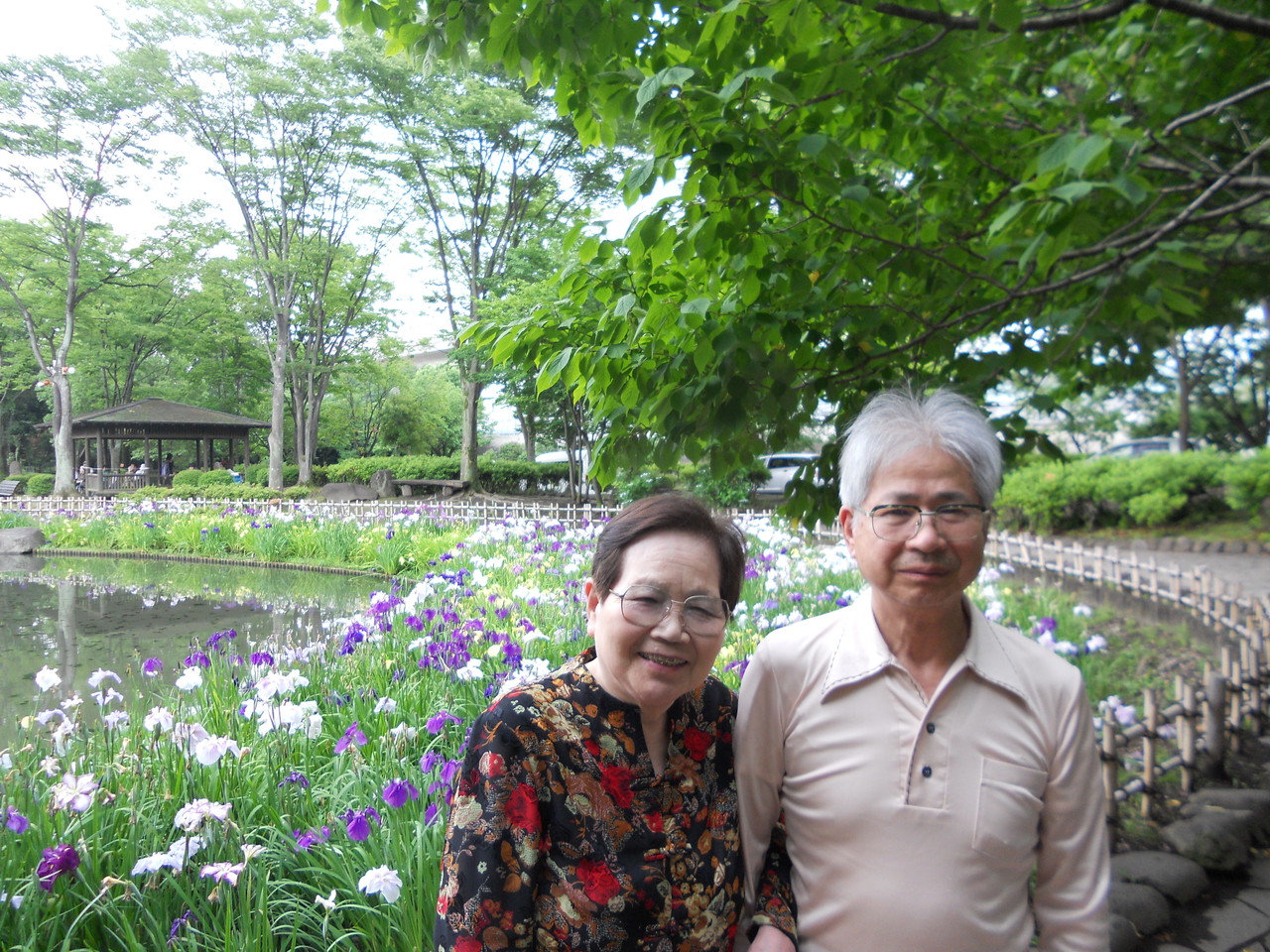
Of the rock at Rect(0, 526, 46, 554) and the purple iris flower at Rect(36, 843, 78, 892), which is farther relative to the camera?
the rock at Rect(0, 526, 46, 554)

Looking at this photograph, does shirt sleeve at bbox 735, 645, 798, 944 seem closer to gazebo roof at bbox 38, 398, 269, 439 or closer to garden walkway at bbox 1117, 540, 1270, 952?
garden walkway at bbox 1117, 540, 1270, 952

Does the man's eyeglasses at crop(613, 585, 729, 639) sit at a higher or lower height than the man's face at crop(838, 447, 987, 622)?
lower

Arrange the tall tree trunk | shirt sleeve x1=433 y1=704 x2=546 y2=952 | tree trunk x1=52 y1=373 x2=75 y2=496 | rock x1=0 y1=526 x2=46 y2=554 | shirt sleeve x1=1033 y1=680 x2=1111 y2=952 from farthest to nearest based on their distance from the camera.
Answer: tree trunk x1=52 y1=373 x2=75 y2=496 → rock x1=0 y1=526 x2=46 y2=554 → the tall tree trunk → shirt sleeve x1=1033 y1=680 x2=1111 y2=952 → shirt sleeve x1=433 y1=704 x2=546 y2=952

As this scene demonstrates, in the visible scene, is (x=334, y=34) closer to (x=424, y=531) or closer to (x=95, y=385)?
(x=424, y=531)

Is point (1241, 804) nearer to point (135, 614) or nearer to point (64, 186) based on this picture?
point (135, 614)

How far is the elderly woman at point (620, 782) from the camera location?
1.22m

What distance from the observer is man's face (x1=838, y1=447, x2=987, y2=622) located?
142 cm

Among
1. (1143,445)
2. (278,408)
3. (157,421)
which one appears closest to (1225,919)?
(1143,445)

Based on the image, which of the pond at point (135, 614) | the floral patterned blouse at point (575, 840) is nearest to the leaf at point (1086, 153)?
the floral patterned blouse at point (575, 840)

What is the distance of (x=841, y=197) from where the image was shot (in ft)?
6.65

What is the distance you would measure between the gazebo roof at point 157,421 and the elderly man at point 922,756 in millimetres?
30683

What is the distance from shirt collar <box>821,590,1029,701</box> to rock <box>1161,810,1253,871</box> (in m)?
1.94

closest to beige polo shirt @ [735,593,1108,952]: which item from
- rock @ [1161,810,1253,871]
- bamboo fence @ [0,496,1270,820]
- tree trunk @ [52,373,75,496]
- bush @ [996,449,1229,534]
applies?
bamboo fence @ [0,496,1270,820]

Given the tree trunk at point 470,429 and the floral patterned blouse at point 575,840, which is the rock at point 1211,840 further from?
the tree trunk at point 470,429
